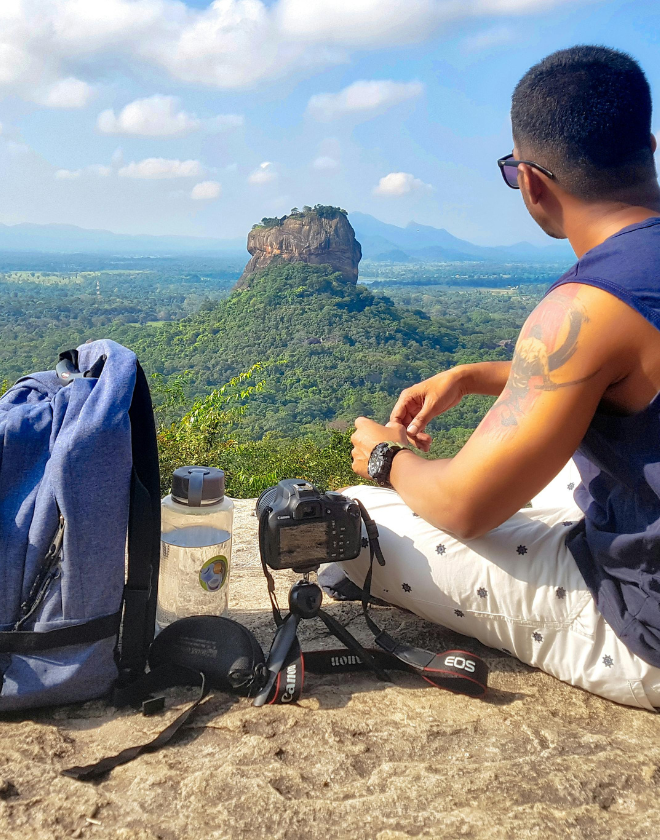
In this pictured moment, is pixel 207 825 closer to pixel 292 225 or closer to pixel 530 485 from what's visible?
pixel 530 485

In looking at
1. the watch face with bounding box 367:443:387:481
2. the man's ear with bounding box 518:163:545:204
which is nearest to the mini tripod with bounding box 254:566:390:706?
the watch face with bounding box 367:443:387:481

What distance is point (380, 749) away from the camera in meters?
1.51

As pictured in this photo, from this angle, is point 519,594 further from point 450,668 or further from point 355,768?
point 355,768

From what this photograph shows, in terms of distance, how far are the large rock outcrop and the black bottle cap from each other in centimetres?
6180

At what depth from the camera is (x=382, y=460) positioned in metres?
1.88

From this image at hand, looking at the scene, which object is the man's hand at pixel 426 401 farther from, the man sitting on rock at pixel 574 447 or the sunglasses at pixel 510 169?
the sunglasses at pixel 510 169

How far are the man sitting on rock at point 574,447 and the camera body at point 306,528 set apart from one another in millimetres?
151

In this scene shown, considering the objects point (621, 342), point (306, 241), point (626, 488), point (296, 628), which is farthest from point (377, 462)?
point (306, 241)

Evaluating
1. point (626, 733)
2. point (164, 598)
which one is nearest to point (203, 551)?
point (164, 598)

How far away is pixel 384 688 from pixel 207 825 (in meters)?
0.67

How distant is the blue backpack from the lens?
62.5 inches

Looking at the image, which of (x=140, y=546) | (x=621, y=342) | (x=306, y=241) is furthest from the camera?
(x=306, y=241)

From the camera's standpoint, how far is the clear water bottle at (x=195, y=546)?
200cm

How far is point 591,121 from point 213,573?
1.49 meters
